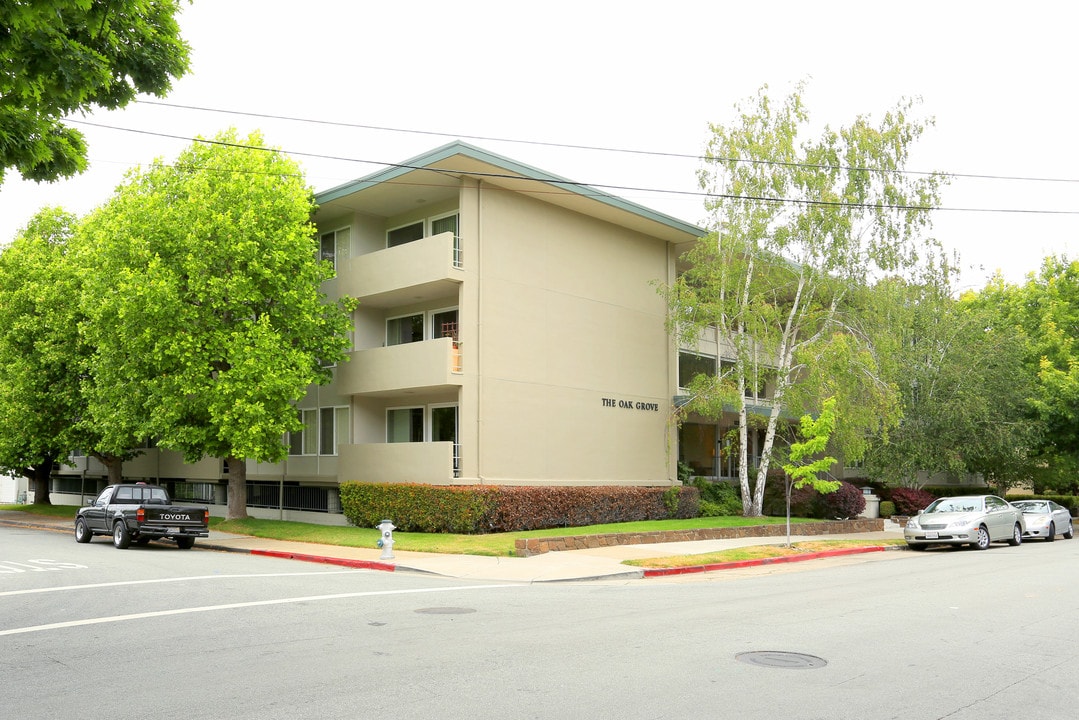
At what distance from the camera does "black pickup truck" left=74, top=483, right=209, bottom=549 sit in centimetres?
2161

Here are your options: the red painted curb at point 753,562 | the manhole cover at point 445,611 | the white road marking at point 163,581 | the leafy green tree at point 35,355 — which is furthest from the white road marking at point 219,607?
the leafy green tree at point 35,355

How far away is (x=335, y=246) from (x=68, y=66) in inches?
837

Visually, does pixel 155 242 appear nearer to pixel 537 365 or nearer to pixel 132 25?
pixel 537 365

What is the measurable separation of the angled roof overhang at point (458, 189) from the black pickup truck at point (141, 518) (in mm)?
10103

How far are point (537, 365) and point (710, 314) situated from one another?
5.67 metres

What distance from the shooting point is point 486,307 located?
83.1 feet

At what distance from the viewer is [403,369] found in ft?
84.4

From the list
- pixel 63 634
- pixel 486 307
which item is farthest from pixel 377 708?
pixel 486 307

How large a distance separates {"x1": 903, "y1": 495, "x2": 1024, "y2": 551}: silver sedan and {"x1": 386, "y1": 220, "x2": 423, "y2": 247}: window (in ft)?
54.4

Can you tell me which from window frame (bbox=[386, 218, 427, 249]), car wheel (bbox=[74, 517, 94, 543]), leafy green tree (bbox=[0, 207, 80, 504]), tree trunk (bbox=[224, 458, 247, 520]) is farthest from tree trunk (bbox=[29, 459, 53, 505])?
window frame (bbox=[386, 218, 427, 249])

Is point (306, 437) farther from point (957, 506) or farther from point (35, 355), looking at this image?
point (957, 506)

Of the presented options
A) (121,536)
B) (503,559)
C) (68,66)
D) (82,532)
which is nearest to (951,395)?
(503,559)

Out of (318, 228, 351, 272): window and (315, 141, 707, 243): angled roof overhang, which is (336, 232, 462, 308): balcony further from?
(315, 141, 707, 243): angled roof overhang

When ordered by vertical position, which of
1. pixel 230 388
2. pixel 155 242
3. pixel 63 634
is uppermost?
pixel 155 242
